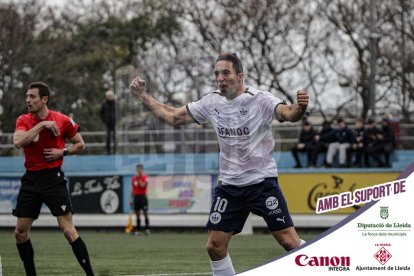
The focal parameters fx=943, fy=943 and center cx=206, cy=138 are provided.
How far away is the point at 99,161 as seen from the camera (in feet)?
91.9

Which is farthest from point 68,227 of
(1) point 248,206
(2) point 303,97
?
(2) point 303,97

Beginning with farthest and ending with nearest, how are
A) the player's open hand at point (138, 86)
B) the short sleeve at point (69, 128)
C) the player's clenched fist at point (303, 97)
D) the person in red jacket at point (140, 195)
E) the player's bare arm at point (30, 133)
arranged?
the person in red jacket at point (140, 195), the short sleeve at point (69, 128), the player's bare arm at point (30, 133), the player's open hand at point (138, 86), the player's clenched fist at point (303, 97)

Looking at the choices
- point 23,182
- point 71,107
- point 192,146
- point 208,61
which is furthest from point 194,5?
point 23,182

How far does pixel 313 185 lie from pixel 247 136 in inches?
692

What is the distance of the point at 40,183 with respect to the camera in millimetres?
10414

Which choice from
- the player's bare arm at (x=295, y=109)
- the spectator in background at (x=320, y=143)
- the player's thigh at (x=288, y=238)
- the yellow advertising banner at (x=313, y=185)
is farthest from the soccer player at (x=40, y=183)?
the spectator in background at (x=320, y=143)

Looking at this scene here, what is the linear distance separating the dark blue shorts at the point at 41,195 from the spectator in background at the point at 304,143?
1594 centimetres

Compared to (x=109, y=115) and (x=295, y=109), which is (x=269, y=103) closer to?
(x=295, y=109)

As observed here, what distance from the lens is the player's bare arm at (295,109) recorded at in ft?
24.1

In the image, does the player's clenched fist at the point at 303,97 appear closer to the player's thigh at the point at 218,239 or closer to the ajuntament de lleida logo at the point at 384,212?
the player's thigh at the point at 218,239

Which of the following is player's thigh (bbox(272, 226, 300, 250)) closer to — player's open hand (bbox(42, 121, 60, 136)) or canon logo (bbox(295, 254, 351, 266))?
canon logo (bbox(295, 254, 351, 266))

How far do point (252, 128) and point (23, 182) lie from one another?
11.2 ft

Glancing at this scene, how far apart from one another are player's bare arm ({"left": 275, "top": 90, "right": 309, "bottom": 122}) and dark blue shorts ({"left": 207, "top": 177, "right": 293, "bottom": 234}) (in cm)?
67

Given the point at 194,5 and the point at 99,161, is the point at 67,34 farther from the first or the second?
the point at 99,161
